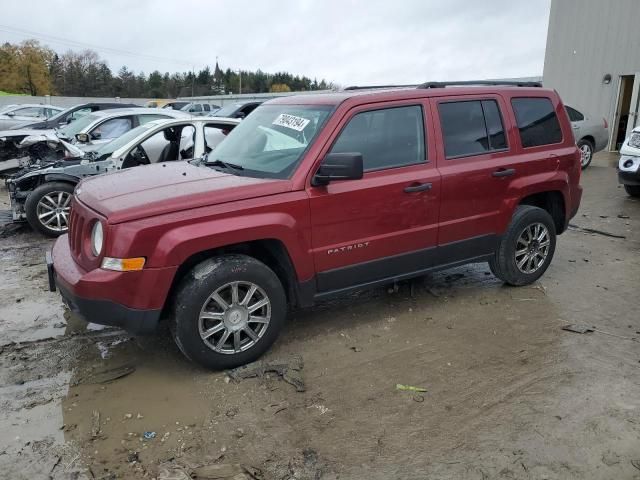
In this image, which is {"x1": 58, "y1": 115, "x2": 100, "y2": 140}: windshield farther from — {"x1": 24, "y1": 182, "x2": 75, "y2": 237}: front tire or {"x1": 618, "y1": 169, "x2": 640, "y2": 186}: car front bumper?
{"x1": 618, "y1": 169, "x2": 640, "y2": 186}: car front bumper

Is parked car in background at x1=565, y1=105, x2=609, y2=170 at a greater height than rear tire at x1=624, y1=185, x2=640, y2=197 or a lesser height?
greater

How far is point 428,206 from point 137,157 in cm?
464

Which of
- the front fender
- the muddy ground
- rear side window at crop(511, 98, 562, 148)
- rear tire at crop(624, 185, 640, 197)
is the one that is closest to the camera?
the muddy ground

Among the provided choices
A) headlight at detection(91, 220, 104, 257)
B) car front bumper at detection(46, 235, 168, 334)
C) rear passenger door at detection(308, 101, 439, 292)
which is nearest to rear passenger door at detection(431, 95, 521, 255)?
rear passenger door at detection(308, 101, 439, 292)

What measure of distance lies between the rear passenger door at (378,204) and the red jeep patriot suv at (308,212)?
1 centimetres

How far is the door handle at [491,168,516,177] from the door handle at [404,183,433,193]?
0.77 meters

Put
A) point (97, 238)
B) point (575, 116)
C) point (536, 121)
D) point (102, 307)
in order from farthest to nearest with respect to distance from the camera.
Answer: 1. point (575, 116)
2. point (536, 121)
3. point (97, 238)
4. point (102, 307)

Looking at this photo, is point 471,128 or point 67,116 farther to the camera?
point 67,116

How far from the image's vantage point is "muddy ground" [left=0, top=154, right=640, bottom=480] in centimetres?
283

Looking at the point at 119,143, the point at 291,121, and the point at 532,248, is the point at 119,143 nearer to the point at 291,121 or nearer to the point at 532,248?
the point at 291,121

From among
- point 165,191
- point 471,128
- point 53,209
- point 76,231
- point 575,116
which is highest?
point 575,116

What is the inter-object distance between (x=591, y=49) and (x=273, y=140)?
16034 mm

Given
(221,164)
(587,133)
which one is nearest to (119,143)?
(221,164)

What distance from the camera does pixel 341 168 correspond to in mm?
3611
